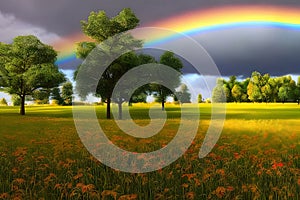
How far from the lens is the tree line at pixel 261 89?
369 ft

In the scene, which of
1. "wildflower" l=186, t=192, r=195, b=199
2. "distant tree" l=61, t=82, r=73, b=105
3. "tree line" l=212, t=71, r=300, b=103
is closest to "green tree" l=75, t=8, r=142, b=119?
"wildflower" l=186, t=192, r=195, b=199

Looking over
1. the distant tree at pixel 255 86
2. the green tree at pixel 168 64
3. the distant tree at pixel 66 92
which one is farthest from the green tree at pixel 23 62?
the distant tree at pixel 255 86

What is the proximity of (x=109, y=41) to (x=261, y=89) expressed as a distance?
8392 cm

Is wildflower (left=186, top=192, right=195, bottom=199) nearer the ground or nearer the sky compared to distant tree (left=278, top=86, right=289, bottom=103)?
nearer the ground

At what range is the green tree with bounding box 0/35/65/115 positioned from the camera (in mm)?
57844

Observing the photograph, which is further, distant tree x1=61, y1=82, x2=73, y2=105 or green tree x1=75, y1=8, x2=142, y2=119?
distant tree x1=61, y1=82, x2=73, y2=105

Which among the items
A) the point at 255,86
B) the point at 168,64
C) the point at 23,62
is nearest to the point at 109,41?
the point at 168,64

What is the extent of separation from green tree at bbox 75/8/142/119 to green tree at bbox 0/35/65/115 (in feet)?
53.8

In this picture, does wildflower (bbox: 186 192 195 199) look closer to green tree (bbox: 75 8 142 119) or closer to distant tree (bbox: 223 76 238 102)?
green tree (bbox: 75 8 142 119)

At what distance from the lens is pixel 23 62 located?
197 feet

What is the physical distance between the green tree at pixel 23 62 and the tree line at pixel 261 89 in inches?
2460

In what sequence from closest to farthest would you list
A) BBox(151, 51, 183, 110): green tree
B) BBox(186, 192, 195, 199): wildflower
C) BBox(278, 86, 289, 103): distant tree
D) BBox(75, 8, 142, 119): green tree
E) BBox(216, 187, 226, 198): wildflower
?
BBox(216, 187, 226, 198): wildflower, BBox(186, 192, 195, 199): wildflower, BBox(75, 8, 142, 119): green tree, BBox(151, 51, 183, 110): green tree, BBox(278, 86, 289, 103): distant tree

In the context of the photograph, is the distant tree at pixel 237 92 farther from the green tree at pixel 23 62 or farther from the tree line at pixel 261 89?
the green tree at pixel 23 62

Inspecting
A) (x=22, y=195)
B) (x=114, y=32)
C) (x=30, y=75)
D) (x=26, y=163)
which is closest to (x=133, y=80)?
(x=114, y=32)
